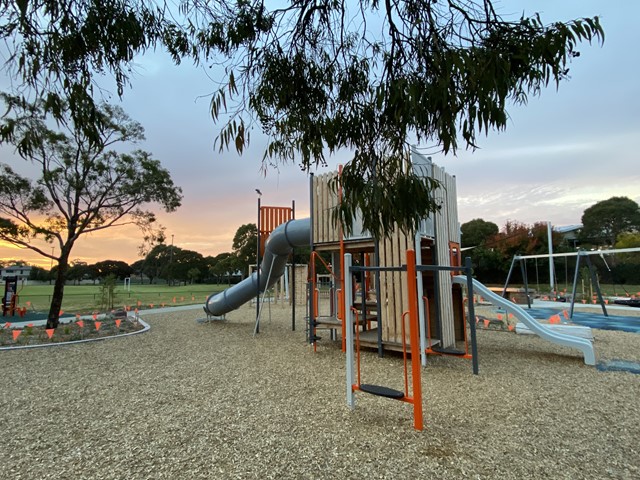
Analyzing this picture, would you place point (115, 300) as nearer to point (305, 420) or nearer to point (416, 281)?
point (416, 281)

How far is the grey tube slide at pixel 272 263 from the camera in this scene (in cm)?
925

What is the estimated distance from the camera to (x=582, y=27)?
213 centimetres

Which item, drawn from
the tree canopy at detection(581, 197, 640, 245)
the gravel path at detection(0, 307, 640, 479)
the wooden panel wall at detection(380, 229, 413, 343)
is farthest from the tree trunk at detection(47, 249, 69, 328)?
the tree canopy at detection(581, 197, 640, 245)

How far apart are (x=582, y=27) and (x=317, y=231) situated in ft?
21.2

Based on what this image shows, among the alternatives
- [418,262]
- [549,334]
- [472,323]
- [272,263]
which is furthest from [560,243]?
[472,323]

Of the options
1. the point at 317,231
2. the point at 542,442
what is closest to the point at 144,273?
the point at 317,231

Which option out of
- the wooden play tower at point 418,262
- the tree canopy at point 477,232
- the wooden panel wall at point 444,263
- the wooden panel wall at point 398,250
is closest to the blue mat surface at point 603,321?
the wooden play tower at point 418,262

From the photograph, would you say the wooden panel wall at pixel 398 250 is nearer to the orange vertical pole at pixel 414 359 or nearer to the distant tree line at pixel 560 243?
the orange vertical pole at pixel 414 359

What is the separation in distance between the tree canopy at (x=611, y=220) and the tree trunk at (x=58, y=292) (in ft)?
151

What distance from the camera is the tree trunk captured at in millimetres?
10986

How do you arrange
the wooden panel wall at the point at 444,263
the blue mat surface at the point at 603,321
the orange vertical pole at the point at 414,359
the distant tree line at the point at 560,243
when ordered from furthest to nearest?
the distant tree line at the point at 560,243
the blue mat surface at the point at 603,321
the wooden panel wall at the point at 444,263
the orange vertical pole at the point at 414,359

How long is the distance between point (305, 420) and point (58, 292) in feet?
35.3

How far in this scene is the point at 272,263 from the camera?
34.2 ft

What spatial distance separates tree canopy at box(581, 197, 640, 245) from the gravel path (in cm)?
3962
